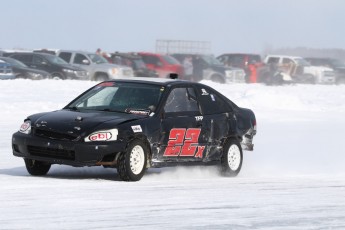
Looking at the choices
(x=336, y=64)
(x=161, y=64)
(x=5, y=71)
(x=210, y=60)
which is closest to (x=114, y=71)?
(x=161, y=64)

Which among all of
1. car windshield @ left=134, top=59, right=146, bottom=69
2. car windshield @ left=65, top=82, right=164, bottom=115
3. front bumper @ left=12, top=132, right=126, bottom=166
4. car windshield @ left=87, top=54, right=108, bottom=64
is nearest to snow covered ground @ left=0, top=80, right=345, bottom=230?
front bumper @ left=12, top=132, right=126, bottom=166

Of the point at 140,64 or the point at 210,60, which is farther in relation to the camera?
the point at 210,60

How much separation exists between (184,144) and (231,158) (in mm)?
1142

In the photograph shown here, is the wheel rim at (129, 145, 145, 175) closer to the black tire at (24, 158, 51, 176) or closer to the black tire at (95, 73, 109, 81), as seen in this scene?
the black tire at (24, 158, 51, 176)

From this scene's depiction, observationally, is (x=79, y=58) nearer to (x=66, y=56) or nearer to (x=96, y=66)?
(x=66, y=56)

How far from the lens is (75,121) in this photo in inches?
424

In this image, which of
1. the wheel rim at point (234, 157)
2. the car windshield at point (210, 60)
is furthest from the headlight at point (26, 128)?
the car windshield at point (210, 60)

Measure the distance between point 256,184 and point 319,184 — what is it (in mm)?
854

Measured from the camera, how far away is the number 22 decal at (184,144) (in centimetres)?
1158

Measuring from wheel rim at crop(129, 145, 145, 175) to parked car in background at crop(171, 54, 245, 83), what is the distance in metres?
34.3

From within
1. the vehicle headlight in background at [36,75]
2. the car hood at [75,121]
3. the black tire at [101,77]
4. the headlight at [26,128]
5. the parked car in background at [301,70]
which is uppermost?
the car hood at [75,121]

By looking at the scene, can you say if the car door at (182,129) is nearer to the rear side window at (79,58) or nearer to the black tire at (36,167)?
the black tire at (36,167)

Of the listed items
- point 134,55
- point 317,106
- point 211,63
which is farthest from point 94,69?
point 317,106

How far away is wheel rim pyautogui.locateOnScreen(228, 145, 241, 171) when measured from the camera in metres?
12.7
